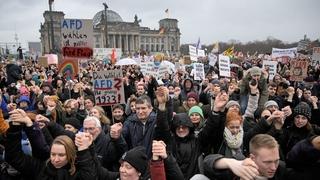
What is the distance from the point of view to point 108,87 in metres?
6.21

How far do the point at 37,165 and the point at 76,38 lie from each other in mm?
4324

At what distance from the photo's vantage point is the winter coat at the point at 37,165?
3022mm

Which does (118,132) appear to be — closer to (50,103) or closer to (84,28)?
(50,103)

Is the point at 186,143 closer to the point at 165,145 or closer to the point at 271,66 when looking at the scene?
the point at 165,145

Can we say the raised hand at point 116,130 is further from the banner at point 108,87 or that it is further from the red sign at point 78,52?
the red sign at point 78,52

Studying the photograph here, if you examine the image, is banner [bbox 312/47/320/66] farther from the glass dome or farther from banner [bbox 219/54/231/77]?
the glass dome

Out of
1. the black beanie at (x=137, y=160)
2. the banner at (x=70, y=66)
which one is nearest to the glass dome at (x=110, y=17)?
the banner at (x=70, y=66)

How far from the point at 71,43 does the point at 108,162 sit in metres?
3.80

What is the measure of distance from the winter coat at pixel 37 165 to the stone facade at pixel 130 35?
295 ft

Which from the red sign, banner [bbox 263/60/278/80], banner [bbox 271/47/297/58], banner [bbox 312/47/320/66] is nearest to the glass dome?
banner [bbox 271/47/297/58]

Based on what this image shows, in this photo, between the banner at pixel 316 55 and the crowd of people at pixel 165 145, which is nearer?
the crowd of people at pixel 165 145

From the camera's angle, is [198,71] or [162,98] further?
[198,71]

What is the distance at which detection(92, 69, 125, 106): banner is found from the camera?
608cm

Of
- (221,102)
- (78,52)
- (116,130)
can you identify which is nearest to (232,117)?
(221,102)
